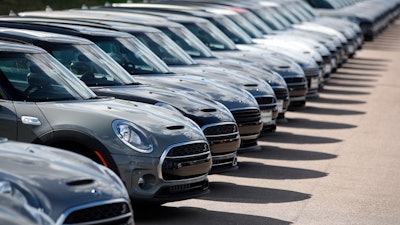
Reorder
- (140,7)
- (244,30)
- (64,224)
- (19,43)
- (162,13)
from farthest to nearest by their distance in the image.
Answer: (244,30) → (140,7) → (162,13) → (19,43) → (64,224)

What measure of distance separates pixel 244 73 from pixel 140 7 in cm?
431

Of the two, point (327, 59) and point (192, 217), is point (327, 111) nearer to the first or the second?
point (327, 59)

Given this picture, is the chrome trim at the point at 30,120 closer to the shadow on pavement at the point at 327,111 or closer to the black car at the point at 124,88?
the black car at the point at 124,88

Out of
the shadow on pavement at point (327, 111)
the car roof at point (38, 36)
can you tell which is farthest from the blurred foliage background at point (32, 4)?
the car roof at point (38, 36)

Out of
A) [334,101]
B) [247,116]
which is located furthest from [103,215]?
[334,101]

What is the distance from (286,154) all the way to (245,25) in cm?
770

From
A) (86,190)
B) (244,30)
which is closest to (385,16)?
(244,30)

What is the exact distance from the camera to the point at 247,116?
45.2 ft

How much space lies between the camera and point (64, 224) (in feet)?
21.5

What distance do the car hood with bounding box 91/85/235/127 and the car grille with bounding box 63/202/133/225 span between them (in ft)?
14.4

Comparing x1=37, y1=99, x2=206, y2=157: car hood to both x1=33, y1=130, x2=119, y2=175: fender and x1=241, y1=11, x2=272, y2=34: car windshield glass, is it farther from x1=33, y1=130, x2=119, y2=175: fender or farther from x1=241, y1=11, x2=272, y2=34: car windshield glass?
x1=241, y1=11, x2=272, y2=34: car windshield glass

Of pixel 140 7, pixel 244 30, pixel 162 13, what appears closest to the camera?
pixel 162 13

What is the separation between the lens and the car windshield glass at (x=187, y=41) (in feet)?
53.9

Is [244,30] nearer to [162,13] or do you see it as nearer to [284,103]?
[162,13]
